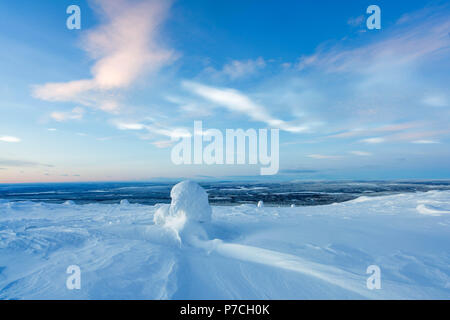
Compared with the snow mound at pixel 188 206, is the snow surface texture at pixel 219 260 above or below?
below

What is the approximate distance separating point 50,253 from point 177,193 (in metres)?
3.73

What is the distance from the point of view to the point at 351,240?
5.95 m

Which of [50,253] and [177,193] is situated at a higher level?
[177,193]

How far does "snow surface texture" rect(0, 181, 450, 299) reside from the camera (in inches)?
144

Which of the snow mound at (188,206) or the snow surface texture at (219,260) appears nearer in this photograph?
the snow surface texture at (219,260)

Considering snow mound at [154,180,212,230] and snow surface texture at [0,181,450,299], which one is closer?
snow surface texture at [0,181,450,299]

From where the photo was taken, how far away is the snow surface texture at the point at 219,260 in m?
3.66

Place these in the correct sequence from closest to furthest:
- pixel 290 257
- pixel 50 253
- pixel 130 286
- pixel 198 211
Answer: pixel 130 286, pixel 290 257, pixel 50 253, pixel 198 211

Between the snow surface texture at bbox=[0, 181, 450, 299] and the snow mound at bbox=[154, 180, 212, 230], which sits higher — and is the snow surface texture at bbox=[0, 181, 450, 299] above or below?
below

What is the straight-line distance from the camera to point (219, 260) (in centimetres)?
504
